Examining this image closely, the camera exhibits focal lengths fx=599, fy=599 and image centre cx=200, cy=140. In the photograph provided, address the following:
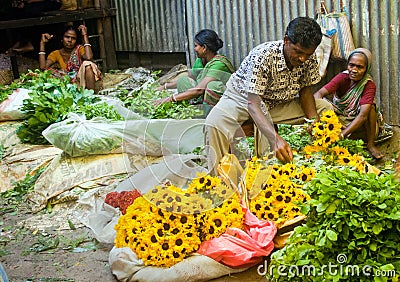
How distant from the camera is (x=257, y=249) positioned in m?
3.85

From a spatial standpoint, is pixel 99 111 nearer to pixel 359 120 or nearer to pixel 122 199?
pixel 122 199

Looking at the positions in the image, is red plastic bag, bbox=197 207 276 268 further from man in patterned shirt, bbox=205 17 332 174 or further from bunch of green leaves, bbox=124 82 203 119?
bunch of green leaves, bbox=124 82 203 119

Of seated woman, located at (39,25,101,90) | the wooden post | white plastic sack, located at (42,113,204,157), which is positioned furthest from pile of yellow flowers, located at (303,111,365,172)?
the wooden post

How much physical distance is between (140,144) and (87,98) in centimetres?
228

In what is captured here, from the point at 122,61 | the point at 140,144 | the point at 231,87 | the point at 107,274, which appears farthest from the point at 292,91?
the point at 122,61

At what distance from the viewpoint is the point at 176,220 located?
3.96 m

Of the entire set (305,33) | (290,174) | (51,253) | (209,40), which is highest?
(305,33)

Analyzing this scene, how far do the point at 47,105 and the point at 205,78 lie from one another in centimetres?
223

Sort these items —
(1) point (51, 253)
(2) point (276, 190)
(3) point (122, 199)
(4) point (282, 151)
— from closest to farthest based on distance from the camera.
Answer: (2) point (276, 190)
(4) point (282, 151)
(1) point (51, 253)
(3) point (122, 199)

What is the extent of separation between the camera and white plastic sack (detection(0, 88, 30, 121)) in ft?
23.6

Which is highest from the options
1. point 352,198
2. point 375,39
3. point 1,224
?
point 375,39

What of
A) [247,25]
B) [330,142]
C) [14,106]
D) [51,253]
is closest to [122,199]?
[51,253]

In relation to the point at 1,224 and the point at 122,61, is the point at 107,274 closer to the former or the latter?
the point at 1,224

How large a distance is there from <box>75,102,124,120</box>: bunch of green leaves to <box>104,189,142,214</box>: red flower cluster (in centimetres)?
160
